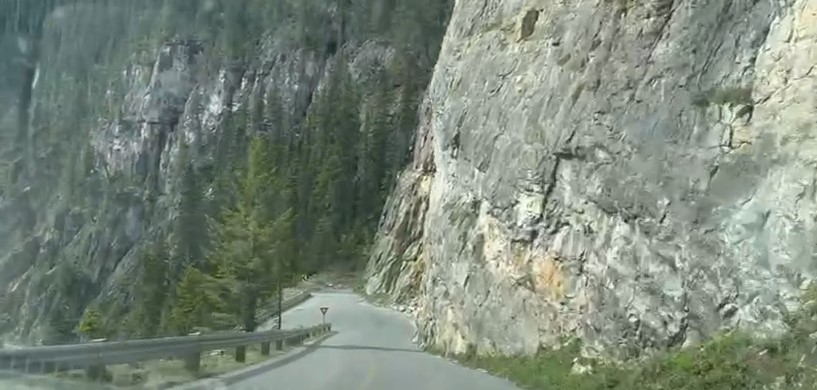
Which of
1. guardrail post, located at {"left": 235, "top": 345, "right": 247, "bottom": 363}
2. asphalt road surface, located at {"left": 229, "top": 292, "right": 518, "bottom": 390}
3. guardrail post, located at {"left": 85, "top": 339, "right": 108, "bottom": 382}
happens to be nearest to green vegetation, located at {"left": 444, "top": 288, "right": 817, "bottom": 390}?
asphalt road surface, located at {"left": 229, "top": 292, "right": 518, "bottom": 390}

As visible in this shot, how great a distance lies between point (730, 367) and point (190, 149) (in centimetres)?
11037

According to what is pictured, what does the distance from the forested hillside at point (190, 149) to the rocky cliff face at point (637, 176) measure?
501 inches

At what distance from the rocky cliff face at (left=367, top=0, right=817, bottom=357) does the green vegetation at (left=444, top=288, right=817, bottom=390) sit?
531mm

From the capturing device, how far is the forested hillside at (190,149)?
2592 cm

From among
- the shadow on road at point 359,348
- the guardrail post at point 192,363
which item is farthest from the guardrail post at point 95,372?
the shadow on road at point 359,348

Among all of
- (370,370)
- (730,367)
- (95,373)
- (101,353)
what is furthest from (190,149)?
(730,367)

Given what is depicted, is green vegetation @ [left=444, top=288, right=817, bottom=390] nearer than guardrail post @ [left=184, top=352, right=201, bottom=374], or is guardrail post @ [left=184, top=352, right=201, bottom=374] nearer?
green vegetation @ [left=444, top=288, right=817, bottom=390]

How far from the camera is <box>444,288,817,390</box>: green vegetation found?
12.8 m

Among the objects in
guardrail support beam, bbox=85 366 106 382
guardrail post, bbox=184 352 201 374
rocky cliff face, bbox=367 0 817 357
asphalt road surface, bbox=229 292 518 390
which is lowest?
asphalt road surface, bbox=229 292 518 390

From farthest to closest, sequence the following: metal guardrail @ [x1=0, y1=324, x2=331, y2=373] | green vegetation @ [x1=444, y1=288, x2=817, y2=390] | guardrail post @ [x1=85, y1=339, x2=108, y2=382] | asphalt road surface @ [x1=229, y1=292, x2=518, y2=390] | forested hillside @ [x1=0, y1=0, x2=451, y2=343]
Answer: forested hillside @ [x1=0, y1=0, x2=451, y2=343] < asphalt road surface @ [x1=229, y1=292, x2=518, y2=390] < green vegetation @ [x1=444, y1=288, x2=817, y2=390] < guardrail post @ [x1=85, y1=339, x2=108, y2=382] < metal guardrail @ [x1=0, y1=324, x2=331, y2=373]

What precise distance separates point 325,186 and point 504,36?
245ft

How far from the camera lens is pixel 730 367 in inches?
537

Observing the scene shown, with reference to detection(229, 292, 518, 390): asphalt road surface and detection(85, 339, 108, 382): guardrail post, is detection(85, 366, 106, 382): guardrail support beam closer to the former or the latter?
detection(85, 339, 108, 382): guardrail post

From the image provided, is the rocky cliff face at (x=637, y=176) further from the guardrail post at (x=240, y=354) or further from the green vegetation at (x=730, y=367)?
the guardrail post at (x=240, y=354)
